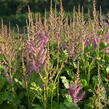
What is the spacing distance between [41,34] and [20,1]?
35435 millimetres

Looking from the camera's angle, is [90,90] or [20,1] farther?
[20,1]

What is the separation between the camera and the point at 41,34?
4.27 meters

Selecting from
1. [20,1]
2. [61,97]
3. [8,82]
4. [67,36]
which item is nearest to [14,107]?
[8,82]

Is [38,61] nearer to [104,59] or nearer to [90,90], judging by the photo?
[90,90]

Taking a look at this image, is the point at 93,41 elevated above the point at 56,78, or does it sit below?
above

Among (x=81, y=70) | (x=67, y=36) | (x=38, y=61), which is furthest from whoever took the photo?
(x=67, y=36)

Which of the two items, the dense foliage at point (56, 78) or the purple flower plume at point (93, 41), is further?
the purple flower plume at point (93, 41)

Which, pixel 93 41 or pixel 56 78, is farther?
pixel 93 41

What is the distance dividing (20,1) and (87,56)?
117 feet

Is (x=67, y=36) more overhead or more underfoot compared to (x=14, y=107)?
more overhead

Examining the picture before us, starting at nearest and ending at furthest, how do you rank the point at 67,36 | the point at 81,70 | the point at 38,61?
the point at 38,61 → the point at 81,70 → the point at 67,36

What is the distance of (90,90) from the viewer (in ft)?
11.6

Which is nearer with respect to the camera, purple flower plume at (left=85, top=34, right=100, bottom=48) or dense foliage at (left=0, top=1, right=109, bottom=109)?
dense foliage at (left=0, top=1, right=109, bottom=109)

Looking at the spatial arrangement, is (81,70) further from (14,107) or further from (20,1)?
(20,1)
